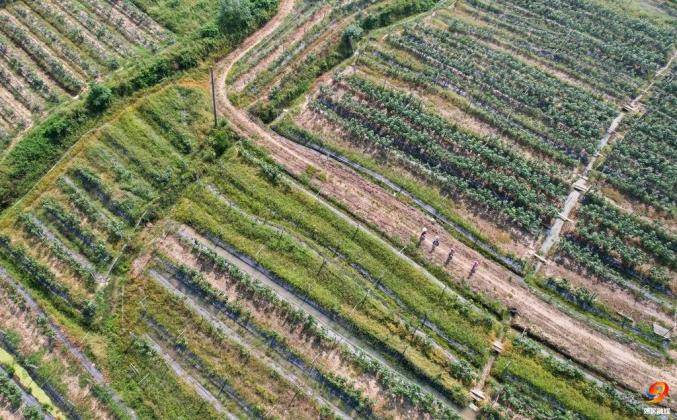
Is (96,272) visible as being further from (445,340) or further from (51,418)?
(445,340)

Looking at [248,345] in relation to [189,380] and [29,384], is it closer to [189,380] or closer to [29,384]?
[189,380]

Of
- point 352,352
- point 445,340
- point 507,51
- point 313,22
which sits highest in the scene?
point 507,51

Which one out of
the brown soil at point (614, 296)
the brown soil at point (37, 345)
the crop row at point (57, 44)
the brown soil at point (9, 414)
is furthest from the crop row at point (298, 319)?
the crop row at point (57, 44)

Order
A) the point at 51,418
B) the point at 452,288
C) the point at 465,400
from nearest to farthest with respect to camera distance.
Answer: the point at 51,418 < the point at 465,400 < the point at 452,288

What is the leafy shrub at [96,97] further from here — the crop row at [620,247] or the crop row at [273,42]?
the crop row at [620,247]

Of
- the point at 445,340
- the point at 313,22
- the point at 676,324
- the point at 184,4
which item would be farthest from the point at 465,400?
the point at 184,4

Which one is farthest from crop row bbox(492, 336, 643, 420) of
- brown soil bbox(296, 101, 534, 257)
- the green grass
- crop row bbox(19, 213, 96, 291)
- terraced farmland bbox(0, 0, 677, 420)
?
crop row bbox(19, 213, 96, 291)

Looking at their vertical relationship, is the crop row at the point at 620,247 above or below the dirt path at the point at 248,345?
above
